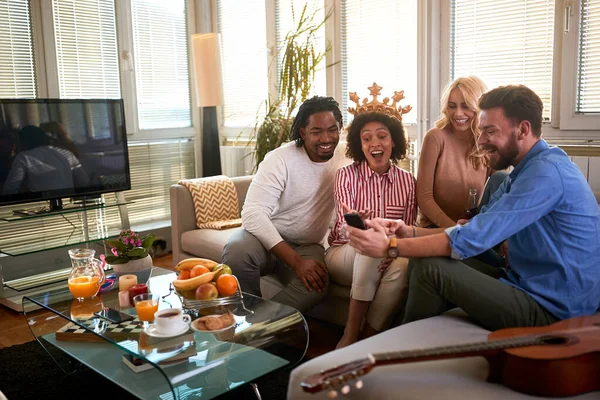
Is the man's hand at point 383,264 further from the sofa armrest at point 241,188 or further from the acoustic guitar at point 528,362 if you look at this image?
the sofa armrest at point 241,188

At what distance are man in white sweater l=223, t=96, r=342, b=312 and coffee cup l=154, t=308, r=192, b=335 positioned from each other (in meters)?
0.77

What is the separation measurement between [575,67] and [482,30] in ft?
1.93

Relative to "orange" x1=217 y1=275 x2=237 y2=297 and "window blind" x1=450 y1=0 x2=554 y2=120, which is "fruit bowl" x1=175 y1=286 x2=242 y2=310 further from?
"window blind" x1=450 y1=0 x2=554 y2=120

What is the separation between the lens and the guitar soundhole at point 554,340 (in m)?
1.43

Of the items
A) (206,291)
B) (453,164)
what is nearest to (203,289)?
(206,291)

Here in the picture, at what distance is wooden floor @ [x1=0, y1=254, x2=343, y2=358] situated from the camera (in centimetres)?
261

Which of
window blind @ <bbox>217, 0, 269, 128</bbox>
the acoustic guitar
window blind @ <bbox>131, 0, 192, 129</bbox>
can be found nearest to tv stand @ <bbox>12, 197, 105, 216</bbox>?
window blind @ <bbox>131, 0, 192, 129</bbox>

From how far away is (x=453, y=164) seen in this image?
8.63 feet

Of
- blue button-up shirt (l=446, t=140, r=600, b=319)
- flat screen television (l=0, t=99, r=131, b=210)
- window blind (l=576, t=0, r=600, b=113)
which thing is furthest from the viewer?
flat screen television (l=0, t=99, r=131, b=210)

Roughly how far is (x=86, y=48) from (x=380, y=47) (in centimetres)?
212

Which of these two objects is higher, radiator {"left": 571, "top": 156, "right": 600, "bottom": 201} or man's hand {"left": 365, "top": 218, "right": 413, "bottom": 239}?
radiator {"left": 571, "top": 156, "right": 600, "bottom": 201}

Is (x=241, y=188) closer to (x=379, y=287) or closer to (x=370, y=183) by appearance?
(x=370, y=183)

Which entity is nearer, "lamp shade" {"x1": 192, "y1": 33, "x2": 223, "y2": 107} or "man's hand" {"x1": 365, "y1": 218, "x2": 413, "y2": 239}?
"man's hand" {"x1": 365, "y1": 218, "x2": 413, "y2": 239}

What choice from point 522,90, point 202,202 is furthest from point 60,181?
point 522,90
